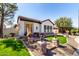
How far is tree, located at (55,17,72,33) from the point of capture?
2.80 metres

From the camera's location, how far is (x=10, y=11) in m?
2.86

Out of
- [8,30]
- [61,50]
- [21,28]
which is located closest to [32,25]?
[21,28]

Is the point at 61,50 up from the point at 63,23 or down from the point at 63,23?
down

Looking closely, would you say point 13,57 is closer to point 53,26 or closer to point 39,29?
point 39,29

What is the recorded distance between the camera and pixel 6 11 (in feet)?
9.37

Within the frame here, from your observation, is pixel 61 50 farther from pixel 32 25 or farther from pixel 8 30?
pixel 8 30

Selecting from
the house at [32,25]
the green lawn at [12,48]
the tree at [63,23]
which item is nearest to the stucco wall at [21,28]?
the house at [32,25]

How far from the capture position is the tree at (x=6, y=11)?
2.83m

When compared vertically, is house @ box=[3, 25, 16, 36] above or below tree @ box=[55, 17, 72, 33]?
below

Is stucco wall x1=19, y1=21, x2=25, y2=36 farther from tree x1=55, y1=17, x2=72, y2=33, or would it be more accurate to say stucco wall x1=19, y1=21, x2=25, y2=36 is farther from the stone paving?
tree x1=55, y1=17, x2=72, y2=33

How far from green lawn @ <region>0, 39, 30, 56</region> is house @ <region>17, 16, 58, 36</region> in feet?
0.52

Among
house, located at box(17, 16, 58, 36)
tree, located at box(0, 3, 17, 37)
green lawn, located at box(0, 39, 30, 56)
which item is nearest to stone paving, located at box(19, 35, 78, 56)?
green lawn, located at box(0, 39, 30, 56)

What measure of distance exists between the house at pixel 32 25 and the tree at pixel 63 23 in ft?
0.28

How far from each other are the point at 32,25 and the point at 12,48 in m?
0.42
